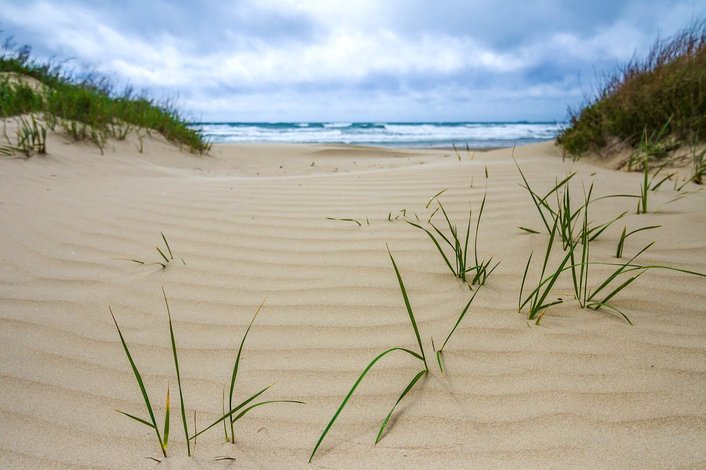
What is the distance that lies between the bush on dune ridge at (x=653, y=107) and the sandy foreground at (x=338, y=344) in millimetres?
2374

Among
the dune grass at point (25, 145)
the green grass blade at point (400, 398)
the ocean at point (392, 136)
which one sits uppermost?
the ocean at point (392, 136)

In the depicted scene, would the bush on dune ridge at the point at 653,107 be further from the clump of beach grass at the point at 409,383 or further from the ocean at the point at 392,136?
the ocean at the point at 392,136

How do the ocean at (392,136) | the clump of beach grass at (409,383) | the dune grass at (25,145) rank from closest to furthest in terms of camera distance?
the clump of beach grass at (409,383) < the dune grass at (25,145) < the ocean at (392,136)

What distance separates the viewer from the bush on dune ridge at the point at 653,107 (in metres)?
4.45

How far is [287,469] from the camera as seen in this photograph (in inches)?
39.6

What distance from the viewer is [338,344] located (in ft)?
4.75

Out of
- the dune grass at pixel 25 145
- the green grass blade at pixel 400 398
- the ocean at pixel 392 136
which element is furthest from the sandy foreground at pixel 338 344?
the ocean at pixel 392 136

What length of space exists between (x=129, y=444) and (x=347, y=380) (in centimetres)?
60

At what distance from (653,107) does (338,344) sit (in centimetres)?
514

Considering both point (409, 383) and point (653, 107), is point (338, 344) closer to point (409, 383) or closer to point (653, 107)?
point (409, 383)

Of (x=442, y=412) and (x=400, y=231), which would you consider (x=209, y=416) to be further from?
(x=400, y=231)

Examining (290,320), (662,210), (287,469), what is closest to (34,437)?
(287,469)

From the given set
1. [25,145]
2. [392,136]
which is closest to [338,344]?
[25,145]

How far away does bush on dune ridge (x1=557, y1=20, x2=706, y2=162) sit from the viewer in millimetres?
4449
